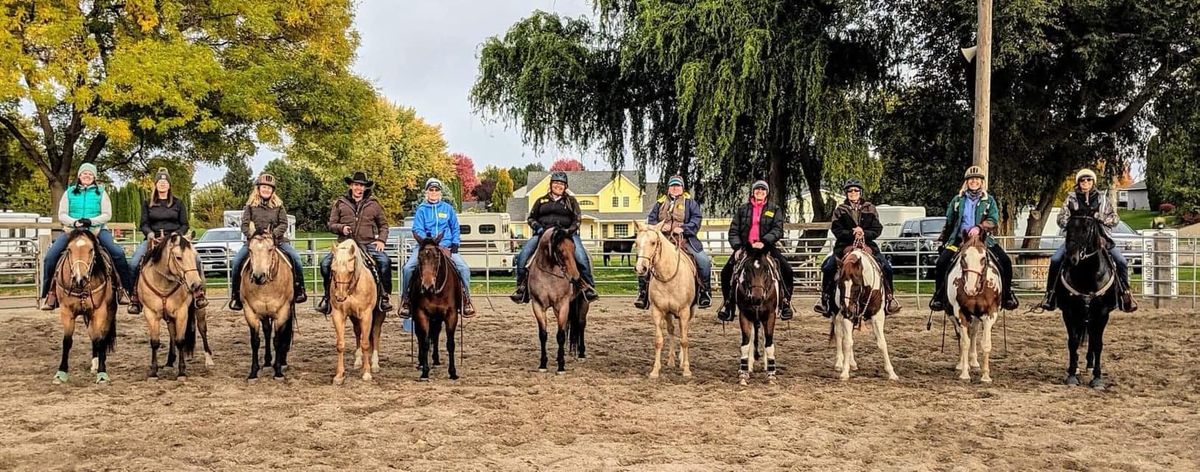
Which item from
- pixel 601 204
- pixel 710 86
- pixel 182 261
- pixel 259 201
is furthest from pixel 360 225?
pixel 601 204

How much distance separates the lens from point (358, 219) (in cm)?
906

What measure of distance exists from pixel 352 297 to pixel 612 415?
303cm

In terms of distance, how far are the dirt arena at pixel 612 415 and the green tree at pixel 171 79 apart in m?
8.43

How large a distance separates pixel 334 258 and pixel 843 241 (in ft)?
17.7

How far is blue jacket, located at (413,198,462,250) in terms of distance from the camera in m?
9.28

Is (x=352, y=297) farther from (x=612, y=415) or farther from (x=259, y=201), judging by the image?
(x=612, y=415)

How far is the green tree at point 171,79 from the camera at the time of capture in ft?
57.0

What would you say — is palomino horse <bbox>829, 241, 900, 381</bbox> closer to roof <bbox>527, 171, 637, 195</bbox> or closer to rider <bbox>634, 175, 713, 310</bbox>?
rider <bbox>634, 175, 713, 310</bbox>

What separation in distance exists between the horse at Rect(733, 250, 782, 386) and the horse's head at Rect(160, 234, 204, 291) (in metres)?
5.49

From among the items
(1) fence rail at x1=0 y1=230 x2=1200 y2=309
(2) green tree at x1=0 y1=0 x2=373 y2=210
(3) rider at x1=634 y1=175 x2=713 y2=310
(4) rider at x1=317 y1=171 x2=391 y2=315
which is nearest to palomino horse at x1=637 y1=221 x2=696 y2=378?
(3) rider at x1=634 y1=175 x2=713 y2=310

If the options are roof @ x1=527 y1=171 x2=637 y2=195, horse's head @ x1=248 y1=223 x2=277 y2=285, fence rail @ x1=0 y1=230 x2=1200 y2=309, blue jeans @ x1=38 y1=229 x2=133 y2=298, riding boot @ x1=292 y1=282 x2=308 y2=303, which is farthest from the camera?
roof @ x1=527 y1=171 x2=637 y2=195

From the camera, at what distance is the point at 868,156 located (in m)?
18.5

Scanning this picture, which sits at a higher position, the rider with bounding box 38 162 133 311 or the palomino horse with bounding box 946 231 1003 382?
the rider with bounding box 38 162 133 311

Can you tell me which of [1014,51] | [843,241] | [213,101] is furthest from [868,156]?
[213,101]
